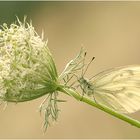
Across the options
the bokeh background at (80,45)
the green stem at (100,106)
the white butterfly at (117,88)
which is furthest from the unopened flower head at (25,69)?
the bokeh background at (80,45)

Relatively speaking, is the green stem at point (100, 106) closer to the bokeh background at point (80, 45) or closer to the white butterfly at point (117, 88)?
the white butterfly at point (117, 88)

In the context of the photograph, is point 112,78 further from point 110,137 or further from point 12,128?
point 12,128

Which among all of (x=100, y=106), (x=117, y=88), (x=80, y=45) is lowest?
(x=100, y=106)

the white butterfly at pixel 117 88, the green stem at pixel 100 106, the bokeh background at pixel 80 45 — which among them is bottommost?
the green stem at pixel 100 106

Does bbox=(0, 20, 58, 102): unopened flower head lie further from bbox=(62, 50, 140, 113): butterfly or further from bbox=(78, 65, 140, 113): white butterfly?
bbox=(78, 65, 140, 113): white butterfly

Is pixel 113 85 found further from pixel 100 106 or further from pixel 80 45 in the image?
pixel 80 45

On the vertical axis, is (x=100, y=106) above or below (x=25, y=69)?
below

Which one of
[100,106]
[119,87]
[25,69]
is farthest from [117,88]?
[25,69]
